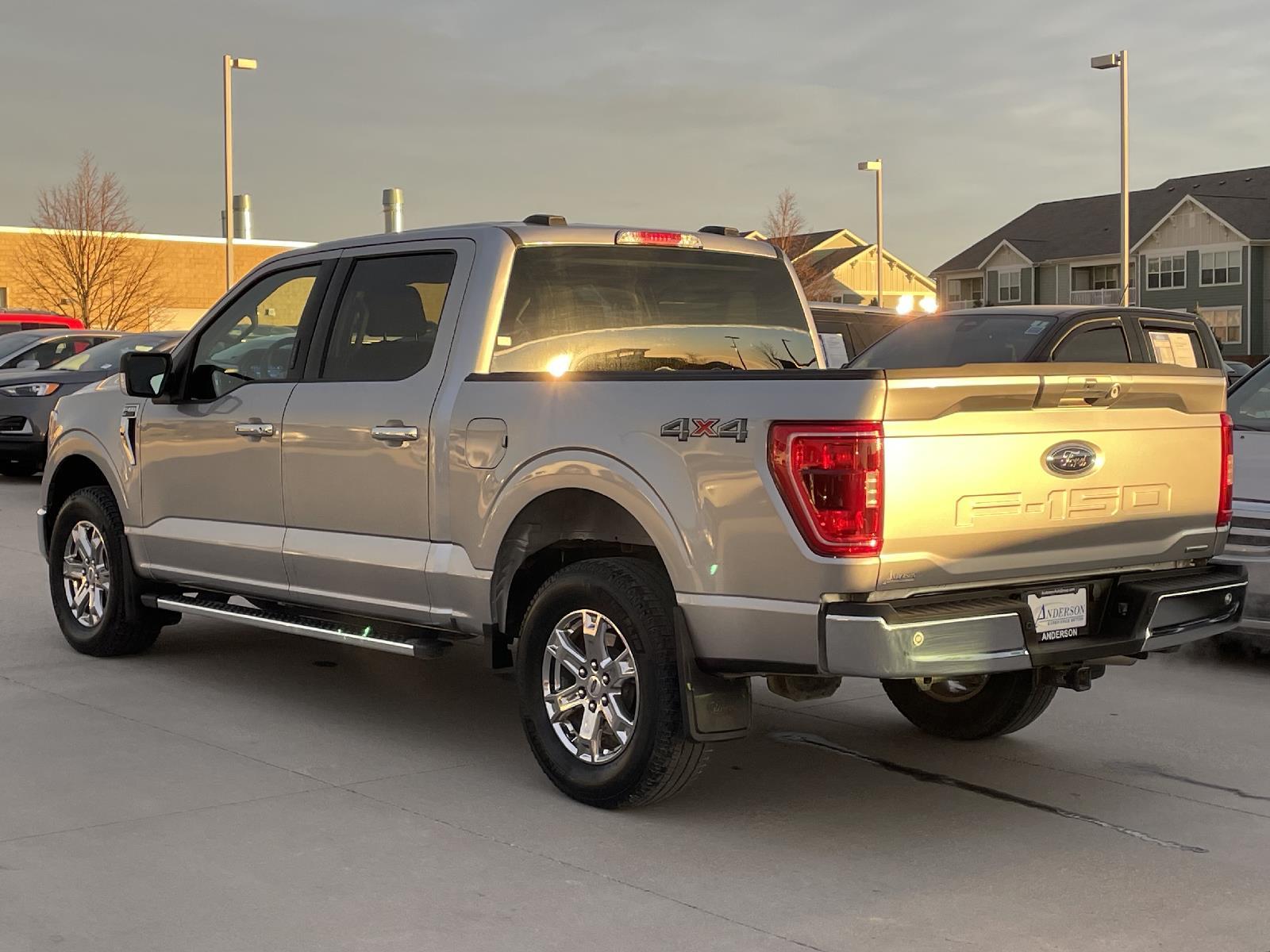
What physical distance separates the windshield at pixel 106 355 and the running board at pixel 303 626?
35.8ft

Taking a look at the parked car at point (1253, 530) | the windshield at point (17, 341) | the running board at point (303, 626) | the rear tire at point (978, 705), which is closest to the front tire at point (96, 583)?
the running board at point (303, 626)

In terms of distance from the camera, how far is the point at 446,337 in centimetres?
618

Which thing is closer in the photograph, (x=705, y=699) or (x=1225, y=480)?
(x=705, y=699)

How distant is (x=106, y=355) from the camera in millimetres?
18484

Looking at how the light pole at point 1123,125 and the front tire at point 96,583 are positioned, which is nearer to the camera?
the front tire at point 96,583

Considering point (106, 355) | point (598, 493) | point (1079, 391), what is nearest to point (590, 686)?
point (598, 493)

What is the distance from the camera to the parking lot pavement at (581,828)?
4359 mm

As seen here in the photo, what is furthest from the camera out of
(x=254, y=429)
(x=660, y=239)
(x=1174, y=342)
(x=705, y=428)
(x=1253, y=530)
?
(x=1174, y=342)

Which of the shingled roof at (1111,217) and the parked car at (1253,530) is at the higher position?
the shingled roof at (1111,217)

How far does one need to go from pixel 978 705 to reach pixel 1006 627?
5.38 feet

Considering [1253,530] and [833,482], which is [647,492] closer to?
[833,482]

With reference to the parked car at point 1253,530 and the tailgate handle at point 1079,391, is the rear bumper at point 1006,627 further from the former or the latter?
the parked car at point 1253,530

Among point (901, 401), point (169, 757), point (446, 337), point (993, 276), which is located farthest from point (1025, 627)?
point (993, 276)

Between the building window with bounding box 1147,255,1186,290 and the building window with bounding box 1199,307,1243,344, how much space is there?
5.46 ft
